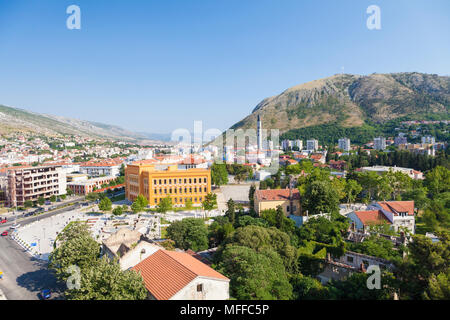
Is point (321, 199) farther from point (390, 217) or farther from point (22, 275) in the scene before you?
point (22, 275)

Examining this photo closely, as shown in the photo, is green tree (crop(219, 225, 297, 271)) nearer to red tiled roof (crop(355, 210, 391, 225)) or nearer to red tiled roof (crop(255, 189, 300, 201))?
red tiled roof (crop(355, 210, 391, 225))

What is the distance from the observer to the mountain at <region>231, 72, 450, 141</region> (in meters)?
107

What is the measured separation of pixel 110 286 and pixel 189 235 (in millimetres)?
9457

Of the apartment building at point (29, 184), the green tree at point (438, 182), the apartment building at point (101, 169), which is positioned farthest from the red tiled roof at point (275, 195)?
the apartment building at point (101, 169)

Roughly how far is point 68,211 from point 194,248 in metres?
21.4

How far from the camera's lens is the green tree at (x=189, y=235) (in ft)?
58.6

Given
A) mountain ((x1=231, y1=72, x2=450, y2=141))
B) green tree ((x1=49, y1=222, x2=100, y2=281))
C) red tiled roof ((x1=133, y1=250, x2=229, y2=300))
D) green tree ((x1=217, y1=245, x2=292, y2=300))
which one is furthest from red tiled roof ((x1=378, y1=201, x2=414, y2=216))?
mountain ((x1=231, y1=72, x2=450, y2=141))

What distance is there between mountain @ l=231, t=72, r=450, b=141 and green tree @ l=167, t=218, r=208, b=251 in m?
99.6

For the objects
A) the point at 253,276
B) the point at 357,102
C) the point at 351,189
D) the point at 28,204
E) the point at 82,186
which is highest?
the point at 357,102

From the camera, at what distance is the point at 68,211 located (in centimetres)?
3222

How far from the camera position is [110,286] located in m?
8.83

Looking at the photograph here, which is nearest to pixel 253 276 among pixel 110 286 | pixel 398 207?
pixel 110 286

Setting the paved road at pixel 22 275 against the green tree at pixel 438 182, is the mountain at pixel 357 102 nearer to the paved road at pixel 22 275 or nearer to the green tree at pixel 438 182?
the green tree at pixel 438 182
